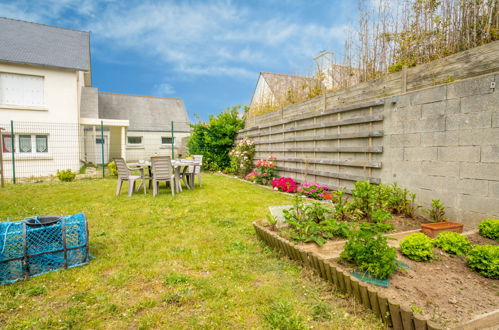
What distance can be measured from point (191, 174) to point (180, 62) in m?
5.90

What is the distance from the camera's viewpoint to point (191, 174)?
26.7ft

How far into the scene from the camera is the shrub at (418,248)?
262 centimetres

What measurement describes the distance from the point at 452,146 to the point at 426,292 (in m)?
2.59

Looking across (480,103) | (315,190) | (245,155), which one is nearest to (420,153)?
(480,103)

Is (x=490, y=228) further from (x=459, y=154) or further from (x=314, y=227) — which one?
(x=314, y=227)

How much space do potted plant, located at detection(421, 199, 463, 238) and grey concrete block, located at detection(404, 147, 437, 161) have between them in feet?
2.25

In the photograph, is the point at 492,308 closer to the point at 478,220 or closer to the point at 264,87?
the point at 478,220

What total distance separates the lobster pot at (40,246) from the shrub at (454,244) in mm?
3877

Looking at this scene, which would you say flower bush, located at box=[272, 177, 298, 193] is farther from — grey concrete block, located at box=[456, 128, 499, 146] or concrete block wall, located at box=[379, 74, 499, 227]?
grey concrete block, located at box=[456, 128, 499, 146]

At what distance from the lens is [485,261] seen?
2.36 m

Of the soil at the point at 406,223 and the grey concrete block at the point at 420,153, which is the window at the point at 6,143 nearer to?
the soil at the point at 406,223

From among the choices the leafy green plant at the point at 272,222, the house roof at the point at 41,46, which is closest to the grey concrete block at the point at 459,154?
the leafy green plant at the point at 272,222

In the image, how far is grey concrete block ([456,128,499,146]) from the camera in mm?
3311

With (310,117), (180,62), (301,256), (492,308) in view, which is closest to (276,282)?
(301,256)
